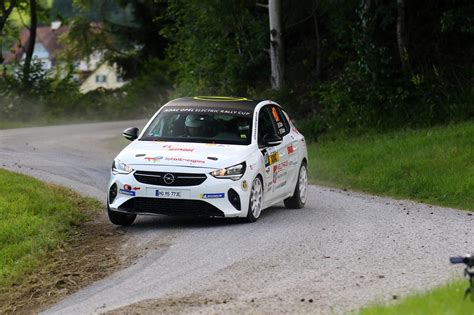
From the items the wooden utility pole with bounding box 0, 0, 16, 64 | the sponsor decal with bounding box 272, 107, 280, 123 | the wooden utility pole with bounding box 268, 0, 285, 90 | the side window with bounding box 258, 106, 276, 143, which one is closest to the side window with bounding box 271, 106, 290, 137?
the sponsor decal with bounding box 272, 107, 280, 123

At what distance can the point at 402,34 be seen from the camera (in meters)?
27.6

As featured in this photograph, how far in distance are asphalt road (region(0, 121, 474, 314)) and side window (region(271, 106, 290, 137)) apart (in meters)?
1.21

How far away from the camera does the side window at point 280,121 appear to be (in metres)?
16.8

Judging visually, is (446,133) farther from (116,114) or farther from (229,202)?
(116,114)

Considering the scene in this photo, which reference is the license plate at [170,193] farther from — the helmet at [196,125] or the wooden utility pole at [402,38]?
the wooden utility pole at [402,38]

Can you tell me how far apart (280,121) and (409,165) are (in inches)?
214

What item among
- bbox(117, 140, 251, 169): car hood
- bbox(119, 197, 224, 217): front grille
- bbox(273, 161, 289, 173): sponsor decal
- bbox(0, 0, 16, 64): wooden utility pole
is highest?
bbox(0, 0, 16, 64): wooden utility pole

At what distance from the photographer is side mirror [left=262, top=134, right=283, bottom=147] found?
617 inches

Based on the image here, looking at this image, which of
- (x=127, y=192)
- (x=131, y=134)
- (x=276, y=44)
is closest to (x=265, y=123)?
(x=131, y=134)

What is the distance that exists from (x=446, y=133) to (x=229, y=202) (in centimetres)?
1045

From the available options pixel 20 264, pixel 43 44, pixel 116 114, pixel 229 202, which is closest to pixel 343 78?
pixel 229 202

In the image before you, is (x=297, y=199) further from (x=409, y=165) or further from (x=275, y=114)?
(x=409, y=165)

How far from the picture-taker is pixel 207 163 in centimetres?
1452

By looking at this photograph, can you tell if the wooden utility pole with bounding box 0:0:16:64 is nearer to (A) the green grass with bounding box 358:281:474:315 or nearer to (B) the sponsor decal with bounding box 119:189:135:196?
(B) the sponsor decal with bounding box 119:189:135:196
